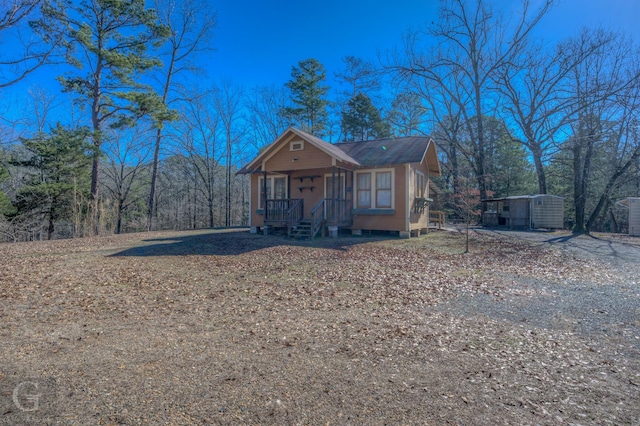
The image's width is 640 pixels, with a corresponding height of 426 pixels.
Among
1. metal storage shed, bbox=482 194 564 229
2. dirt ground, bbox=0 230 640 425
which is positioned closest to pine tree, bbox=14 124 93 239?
dirt ground, bbox=0 230 640 425

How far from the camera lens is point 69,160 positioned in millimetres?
18719

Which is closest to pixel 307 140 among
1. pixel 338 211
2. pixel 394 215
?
pixel 338 211

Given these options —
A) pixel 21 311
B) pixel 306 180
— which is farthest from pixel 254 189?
pixel 21 311

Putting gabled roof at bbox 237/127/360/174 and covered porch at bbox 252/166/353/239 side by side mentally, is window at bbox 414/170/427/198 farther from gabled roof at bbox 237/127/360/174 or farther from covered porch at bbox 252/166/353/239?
gabled roof at bbox 237/127/360/174

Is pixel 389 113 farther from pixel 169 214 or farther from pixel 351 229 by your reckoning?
pixel 169 214

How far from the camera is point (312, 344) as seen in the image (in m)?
3.88

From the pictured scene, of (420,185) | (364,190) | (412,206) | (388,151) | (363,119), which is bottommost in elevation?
(412,206)

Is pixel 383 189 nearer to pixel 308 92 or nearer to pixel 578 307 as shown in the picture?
pixel 578 307

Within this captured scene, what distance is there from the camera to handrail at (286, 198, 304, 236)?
1358cm

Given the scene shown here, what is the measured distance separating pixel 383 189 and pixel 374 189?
0.40 meters

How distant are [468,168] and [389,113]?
888cm

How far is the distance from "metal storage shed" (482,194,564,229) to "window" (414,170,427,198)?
27.3 feet

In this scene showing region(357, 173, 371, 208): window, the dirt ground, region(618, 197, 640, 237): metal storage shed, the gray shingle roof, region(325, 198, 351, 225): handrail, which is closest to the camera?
the dirt ground

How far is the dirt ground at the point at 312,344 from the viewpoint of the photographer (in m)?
2.58
